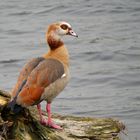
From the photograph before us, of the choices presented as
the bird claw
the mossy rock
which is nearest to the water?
the mossy rock

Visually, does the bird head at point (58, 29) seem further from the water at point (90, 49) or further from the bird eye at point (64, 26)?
A: the water at point (90, 49)

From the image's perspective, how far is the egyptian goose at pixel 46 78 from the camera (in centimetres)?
738

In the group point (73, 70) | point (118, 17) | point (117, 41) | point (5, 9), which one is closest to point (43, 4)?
point (5, 9)

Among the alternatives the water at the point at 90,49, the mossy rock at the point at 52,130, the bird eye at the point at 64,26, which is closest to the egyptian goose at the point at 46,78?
the bird eye at the point at 64,26

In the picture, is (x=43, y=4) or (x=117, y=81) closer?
(x=117, y=81)

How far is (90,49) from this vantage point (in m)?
16.1

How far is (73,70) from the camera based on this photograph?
1441 centimetres

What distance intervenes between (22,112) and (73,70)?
6.99 meters

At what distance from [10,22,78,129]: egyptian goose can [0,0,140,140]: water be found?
261 cm

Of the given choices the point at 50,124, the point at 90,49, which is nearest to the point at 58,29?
the point at 50,124

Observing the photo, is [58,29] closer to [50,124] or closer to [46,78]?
[46,78]

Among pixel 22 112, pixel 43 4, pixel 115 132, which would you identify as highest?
pixel 22 112

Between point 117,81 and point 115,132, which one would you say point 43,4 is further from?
point 115,132

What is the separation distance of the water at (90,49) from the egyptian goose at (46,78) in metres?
2.61
